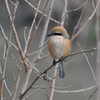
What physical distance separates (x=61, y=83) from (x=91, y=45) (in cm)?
225

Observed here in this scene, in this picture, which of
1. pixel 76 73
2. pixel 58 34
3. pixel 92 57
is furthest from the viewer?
pixel 92 57

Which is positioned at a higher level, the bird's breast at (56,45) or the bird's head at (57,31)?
the bird's head at (57,31)

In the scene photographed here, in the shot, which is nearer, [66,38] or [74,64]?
[66,38]

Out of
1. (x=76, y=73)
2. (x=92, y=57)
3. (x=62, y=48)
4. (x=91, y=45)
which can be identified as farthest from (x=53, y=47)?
(x=91, y=45)

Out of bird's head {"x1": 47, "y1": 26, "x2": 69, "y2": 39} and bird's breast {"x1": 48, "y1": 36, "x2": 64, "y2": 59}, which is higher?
bird's head {"x1": 47, "y1": 26, "x2": 69, "y2": 39}

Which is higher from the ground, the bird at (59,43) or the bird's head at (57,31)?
the bird's head at (57,31)

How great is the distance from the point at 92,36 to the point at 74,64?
63.6 inches

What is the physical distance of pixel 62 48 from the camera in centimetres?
274

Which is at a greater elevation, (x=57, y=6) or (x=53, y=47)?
(x=53, y=47)

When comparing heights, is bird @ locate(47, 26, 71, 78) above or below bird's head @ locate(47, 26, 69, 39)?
below

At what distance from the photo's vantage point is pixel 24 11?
32.5 feet

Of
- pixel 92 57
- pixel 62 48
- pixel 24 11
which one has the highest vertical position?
pixel 62 48

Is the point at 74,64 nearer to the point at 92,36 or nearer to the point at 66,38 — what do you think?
the point at 92,36

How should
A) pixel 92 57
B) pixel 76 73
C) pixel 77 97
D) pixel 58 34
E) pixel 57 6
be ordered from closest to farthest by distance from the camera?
pixel 58 34, pixel 77 97, pixel 76 73, pixel 92 57, pixel 57 6
